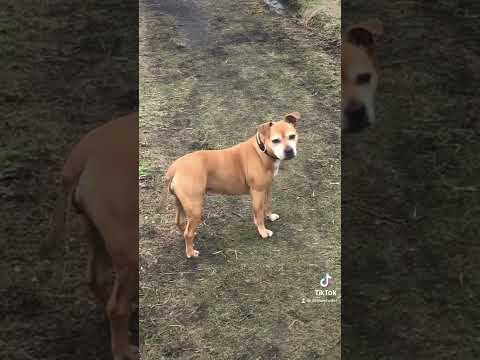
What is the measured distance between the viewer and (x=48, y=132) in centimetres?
328

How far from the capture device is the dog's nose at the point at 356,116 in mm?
2664

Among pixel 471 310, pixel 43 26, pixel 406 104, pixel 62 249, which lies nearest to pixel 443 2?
pixel 406 104

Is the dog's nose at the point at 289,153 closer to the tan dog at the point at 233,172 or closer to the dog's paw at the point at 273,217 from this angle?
the tan dog at the point at 233,172

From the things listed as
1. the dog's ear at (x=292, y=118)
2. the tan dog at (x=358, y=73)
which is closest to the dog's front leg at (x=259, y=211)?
the dog's ear at (x=292, y=118)

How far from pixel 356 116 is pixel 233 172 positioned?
0.56 m

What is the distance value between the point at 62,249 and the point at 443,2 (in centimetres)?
243

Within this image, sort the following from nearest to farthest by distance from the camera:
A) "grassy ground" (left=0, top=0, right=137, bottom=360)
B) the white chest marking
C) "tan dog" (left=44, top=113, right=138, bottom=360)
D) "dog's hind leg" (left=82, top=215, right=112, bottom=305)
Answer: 1. "tan dog" (left=44, top=113, right=138, bottom=360)
2. the white chest marking
3. "dog's hind leg" (left=82, top=215, right=112, bottom=305)
4. "grassy ground" (left=0, top=0, right=137, bottom=360)

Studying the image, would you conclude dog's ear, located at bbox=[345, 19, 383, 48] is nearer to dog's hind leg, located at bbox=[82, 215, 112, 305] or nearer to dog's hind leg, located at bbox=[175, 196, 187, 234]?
dog's hind leg, located at bbox=[175, 196, 187, 234]

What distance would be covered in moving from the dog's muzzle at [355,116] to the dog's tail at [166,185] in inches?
28.1

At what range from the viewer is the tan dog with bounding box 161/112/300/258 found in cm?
249

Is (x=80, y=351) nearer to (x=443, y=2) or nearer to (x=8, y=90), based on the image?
(x=8, y=90)

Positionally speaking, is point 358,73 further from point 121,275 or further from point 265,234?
point 121,275

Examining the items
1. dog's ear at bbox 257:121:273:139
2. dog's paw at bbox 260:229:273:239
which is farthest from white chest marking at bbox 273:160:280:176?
dog's paw at bbox 260:229:273:239

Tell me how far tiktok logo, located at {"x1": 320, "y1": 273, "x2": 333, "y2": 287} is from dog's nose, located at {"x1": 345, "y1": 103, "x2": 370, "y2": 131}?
0.60 metres
